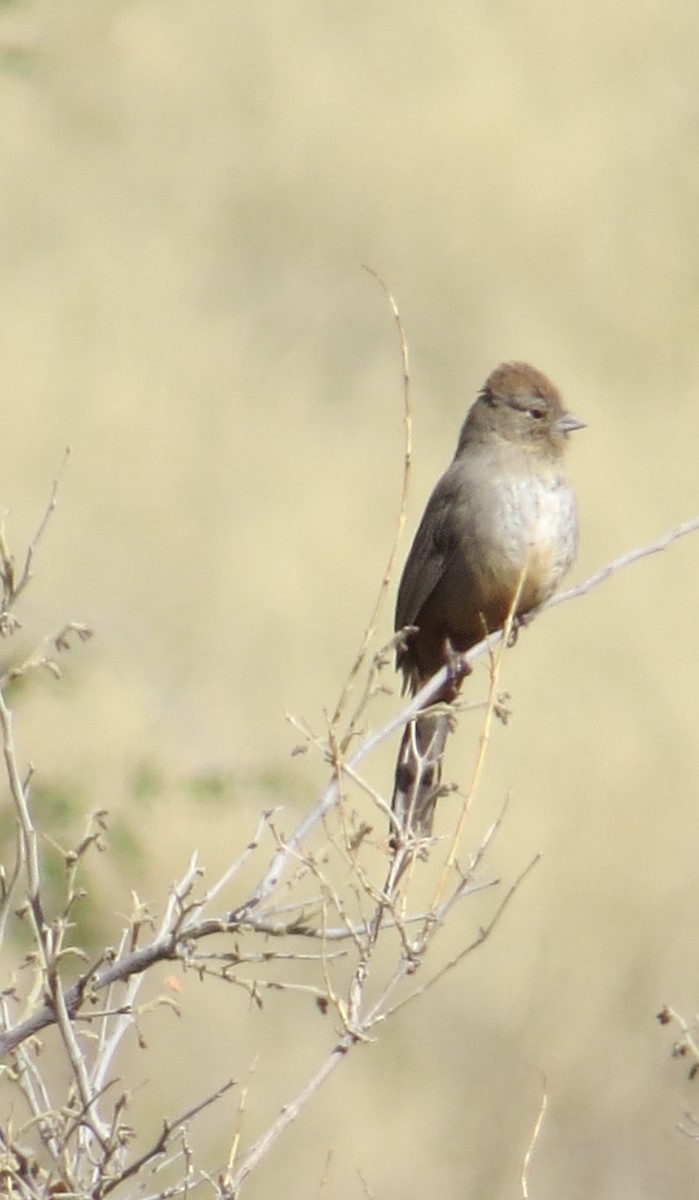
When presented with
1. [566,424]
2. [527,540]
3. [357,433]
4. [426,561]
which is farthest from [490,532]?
[357,433]

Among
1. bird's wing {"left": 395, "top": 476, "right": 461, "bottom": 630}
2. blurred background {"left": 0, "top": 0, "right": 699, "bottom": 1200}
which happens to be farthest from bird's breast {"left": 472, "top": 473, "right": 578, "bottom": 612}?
blurred background {"left": 0, "top": 0, "right": 699, "bottom": 1200}

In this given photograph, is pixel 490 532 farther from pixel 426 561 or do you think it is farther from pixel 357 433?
pixel 357 433

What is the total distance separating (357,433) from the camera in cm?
1522

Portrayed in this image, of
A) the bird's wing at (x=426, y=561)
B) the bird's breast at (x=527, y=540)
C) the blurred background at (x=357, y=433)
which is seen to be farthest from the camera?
the blurred background at (x=357, y=433)

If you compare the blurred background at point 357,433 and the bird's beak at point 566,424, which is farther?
the blurred background at point 357,433

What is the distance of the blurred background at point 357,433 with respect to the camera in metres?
11.2

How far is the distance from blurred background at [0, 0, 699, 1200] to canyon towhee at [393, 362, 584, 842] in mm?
2577

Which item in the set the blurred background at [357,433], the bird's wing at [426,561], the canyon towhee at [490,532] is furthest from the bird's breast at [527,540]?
the blurred background at [357,433]

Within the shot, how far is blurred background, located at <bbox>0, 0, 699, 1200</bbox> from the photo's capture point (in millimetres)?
11234

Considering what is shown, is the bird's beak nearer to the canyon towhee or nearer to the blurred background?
the canyon towhee

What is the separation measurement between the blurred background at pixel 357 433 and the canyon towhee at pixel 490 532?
8.46 feet

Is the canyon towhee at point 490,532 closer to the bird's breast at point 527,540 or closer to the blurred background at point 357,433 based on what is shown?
the bird's breast at point 527,540

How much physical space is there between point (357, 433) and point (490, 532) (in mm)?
8854

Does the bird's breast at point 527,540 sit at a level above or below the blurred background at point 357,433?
below
